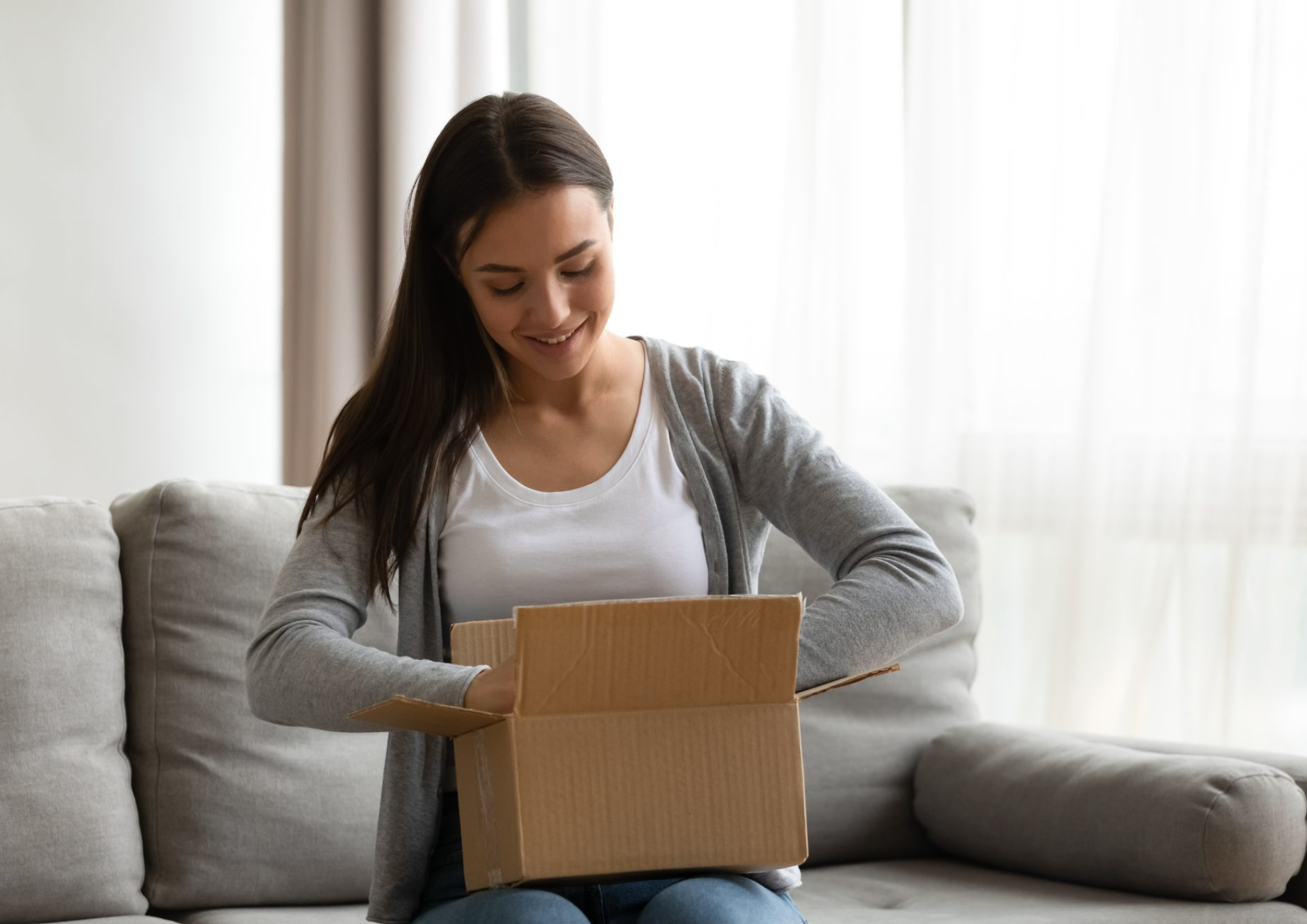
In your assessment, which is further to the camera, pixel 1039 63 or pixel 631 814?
pixel 1039 63

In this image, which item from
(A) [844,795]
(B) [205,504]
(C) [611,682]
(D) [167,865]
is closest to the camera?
(C) [611,682]

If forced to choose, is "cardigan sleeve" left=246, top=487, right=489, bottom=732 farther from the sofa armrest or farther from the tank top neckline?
the sofa armrest

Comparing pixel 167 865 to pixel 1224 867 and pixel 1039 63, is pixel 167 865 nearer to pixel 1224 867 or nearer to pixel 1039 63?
pixel 1224 867

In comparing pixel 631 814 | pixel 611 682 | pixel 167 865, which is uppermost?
pixel 611 682

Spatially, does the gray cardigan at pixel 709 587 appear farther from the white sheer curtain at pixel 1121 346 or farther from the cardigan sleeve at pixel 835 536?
the white sheer curtain at pixel 1121 346

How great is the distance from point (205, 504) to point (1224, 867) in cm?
135

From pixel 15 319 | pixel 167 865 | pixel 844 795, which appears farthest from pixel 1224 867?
pixel 15 319

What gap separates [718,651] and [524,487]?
17.0 inches

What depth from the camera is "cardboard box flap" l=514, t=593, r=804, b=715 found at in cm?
96

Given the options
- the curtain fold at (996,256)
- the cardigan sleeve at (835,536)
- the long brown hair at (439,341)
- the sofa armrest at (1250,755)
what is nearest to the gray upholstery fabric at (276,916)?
the long brown hair at (439,341)

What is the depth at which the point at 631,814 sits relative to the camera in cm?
101

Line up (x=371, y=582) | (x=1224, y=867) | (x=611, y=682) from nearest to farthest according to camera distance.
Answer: (x=611, y=682), (x=371, y=582), (x=1224, y=867)

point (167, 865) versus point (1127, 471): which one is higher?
point (1127, 471)

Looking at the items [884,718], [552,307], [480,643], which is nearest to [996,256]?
[884,718]
